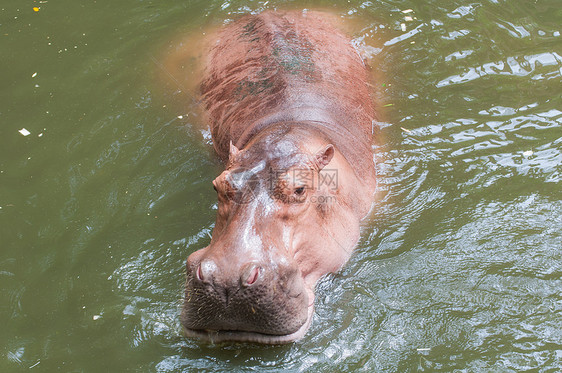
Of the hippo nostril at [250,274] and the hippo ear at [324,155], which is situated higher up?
the hippo ear at [324,155]

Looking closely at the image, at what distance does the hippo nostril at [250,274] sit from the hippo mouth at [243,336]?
20.8 inches

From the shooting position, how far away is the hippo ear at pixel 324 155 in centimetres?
437

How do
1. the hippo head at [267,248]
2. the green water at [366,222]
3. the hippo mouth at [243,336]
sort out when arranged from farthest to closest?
1. the green water at [366,222]
2. the hippo mouth at [243,336]
3. the hippo head at [267,248]

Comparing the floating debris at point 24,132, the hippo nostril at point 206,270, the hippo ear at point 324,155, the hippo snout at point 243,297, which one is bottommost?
the floating debris at point 24,132

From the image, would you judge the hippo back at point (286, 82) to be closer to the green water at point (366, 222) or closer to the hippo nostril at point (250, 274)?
the green water at point (366, 222)

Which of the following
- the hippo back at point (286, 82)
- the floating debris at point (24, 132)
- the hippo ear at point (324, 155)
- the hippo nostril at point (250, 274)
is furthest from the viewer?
the floating debris at point (24, 132)

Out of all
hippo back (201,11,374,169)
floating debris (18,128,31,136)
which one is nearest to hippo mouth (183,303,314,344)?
hippo back (201,11,374,169)

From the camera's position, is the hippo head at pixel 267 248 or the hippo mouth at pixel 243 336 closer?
the hippo head at pixel 267 248

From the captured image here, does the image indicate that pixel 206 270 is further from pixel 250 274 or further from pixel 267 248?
pixel 267 248

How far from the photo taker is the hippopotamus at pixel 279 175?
Answer: 12.1 feet

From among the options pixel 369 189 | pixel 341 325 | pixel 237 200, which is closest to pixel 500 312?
pixel 341 325

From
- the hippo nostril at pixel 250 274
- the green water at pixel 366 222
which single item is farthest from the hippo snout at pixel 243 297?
the green water at pixel 366 222

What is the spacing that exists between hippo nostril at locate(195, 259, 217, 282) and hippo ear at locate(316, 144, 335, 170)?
1.25 m

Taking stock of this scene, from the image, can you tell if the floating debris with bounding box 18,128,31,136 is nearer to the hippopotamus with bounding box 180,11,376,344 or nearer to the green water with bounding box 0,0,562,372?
the green water with bounding box 0,0,562,372
